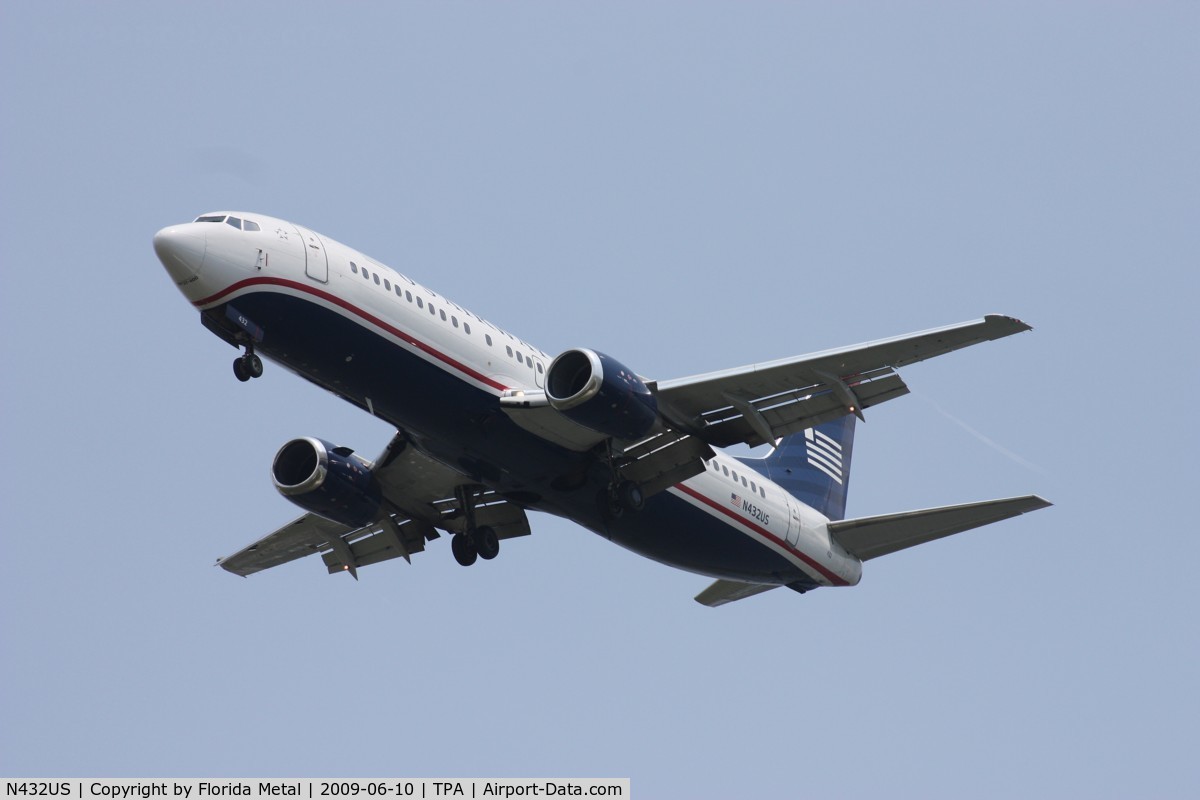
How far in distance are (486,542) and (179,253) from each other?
11.0 m

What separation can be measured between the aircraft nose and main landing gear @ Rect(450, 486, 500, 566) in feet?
31.8

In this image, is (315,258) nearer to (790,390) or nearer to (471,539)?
(471,539)

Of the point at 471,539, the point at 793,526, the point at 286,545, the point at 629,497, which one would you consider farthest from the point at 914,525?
the point at 286,545

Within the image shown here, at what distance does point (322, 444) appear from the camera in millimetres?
39219

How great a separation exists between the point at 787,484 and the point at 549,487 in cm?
906

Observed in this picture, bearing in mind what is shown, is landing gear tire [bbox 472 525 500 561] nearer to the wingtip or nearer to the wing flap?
the wing flap

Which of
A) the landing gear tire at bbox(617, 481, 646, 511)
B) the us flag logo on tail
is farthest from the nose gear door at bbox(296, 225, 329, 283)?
the us flag logo on tail

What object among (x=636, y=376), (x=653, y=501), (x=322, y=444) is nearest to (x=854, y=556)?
(x=653, y=501)

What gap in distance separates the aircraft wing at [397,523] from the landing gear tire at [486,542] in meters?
0.61

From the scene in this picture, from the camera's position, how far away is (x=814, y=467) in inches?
1799

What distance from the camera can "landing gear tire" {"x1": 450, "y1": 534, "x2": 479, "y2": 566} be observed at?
40.5 metres

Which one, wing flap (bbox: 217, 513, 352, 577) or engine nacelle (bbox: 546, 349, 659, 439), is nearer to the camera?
engine nacelle (bbox: 546, 349, 659, 439)

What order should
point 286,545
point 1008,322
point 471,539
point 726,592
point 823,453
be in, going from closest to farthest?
point 1008,322, point 471,539, point 286,545, point 726,592, point 823,453

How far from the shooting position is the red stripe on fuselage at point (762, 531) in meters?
39.3
